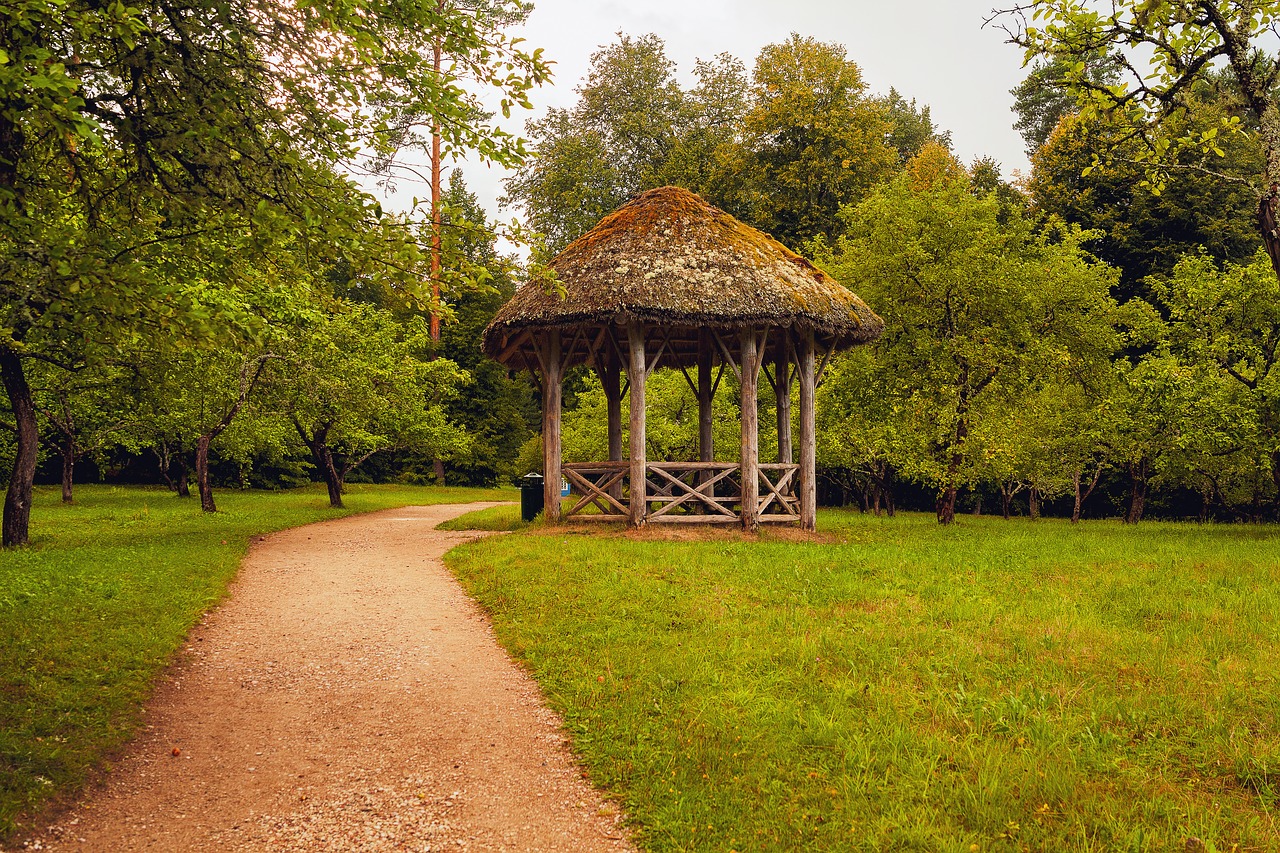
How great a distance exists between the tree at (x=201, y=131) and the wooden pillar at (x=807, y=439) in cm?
1013

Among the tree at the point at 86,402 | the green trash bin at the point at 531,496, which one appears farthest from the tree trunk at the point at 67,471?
the green trash bin at the point at 531,496

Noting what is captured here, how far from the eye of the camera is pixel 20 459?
12727mm

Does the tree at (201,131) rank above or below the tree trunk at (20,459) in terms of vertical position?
above

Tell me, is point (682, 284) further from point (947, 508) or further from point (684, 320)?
point (947, 508)

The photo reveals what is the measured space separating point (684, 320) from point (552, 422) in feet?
12.3

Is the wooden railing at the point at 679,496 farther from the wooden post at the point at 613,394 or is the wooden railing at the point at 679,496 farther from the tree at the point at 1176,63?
the tree at the point at 1176,63

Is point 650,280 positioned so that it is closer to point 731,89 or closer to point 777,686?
point 777,686

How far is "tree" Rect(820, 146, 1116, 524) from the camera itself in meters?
17.8

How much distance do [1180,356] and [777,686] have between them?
53.0 ft

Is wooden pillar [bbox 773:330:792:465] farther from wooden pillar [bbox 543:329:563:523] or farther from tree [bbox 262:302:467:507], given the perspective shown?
tree [bbox 262:302:467:507]

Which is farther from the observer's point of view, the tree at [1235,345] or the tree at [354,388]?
the tree at [354,388]

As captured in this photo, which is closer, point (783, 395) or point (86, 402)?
Result: point (783, 395)

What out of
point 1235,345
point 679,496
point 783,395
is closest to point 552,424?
point 679,496

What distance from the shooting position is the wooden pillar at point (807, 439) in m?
15.8
